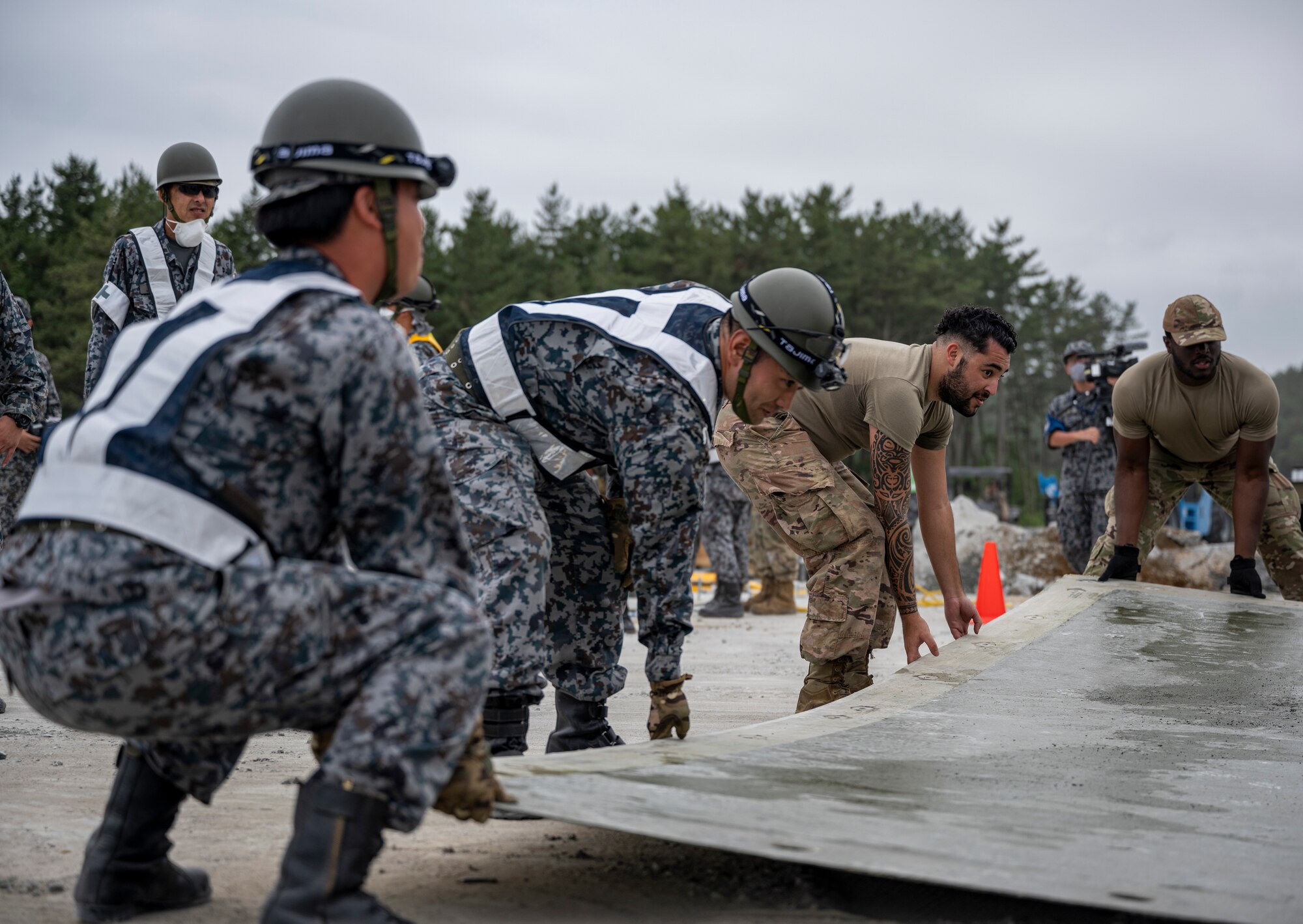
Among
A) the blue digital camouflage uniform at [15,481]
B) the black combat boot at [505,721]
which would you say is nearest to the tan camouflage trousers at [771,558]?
Answer: the blue digital camouflage uniform at [15,481]

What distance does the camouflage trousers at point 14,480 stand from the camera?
704 cm

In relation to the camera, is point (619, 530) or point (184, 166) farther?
point (184, 166)

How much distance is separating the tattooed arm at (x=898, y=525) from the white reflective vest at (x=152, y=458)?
3.14 meters

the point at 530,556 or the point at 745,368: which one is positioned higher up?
the point at 745,368

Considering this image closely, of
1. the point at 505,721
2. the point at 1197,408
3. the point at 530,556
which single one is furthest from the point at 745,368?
the point at 1197,408

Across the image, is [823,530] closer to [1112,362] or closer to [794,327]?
[794,327]

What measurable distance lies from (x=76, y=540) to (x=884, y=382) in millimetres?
3414

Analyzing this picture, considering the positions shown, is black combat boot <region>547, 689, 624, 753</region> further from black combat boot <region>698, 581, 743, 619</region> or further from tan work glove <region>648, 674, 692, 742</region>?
black combat boot <region>698, 581, 743, 619</region>

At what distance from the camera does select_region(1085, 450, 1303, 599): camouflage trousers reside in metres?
6.86

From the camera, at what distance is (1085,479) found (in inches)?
401

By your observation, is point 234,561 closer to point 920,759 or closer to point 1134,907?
point 1134,907

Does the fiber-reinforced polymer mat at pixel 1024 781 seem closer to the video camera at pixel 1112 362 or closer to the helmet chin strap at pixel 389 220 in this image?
the helmet chin strap at pixel 389 220

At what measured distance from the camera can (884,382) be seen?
482 centimetres

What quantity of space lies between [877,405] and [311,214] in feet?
9.88
